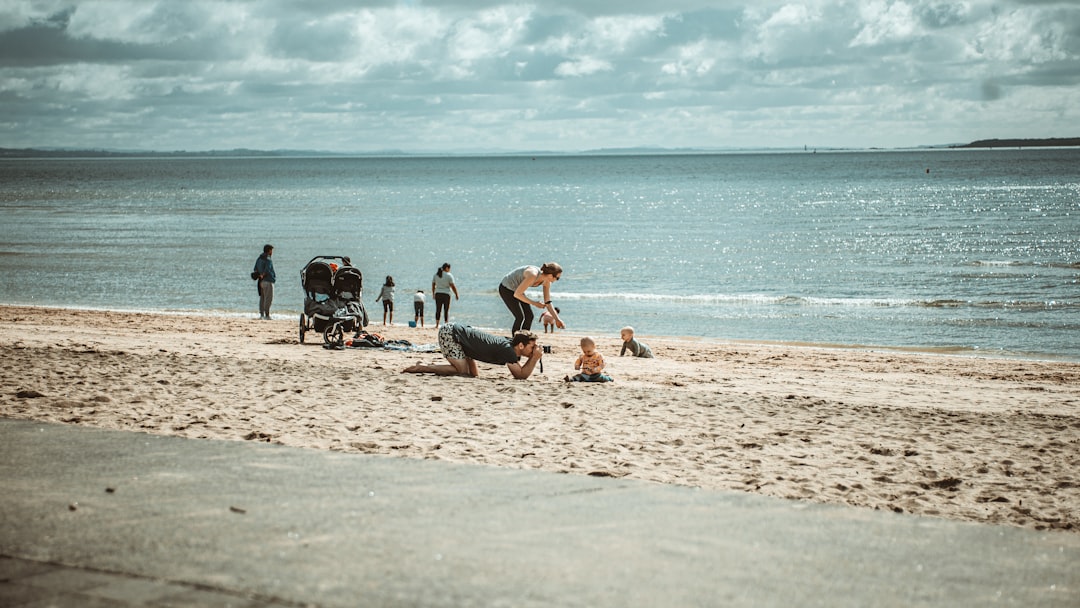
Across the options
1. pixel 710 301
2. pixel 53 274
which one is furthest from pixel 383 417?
pixel 53 274

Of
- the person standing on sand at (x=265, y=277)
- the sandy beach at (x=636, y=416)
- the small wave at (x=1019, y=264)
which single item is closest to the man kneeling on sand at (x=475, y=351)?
the sandy beach at (x=636, y=416)

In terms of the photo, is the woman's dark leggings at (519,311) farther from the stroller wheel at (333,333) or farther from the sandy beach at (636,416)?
the stroller wheel at (333,333)

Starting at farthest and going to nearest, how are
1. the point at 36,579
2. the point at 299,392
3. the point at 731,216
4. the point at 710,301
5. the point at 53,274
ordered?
the point at 731,216 → the point at 53,274 → the point at 710,301 → the point at 299,392 → the point at 36,579

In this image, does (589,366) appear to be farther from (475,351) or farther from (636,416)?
(636,416)

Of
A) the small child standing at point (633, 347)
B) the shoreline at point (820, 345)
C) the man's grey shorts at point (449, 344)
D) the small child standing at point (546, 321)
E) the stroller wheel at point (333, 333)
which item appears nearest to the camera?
the man's grey shorts at point (449, 344)

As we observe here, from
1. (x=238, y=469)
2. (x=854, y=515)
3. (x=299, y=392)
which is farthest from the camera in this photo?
(x=299, y=392)

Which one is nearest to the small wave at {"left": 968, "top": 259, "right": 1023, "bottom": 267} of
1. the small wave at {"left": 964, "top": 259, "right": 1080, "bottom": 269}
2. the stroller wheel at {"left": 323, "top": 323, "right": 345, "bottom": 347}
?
the small wave at {"left": 964, "top": 259, "right": 1080, "bottom": 269}

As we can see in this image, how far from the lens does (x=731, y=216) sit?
58812mm

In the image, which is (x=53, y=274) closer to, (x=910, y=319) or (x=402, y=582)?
(x=910, y=319)

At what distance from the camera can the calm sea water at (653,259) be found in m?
22.5

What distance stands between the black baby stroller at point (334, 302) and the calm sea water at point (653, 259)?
7126mm

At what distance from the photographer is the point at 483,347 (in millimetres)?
10734

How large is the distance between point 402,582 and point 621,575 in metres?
0.97

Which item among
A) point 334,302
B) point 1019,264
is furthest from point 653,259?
point 334,302
